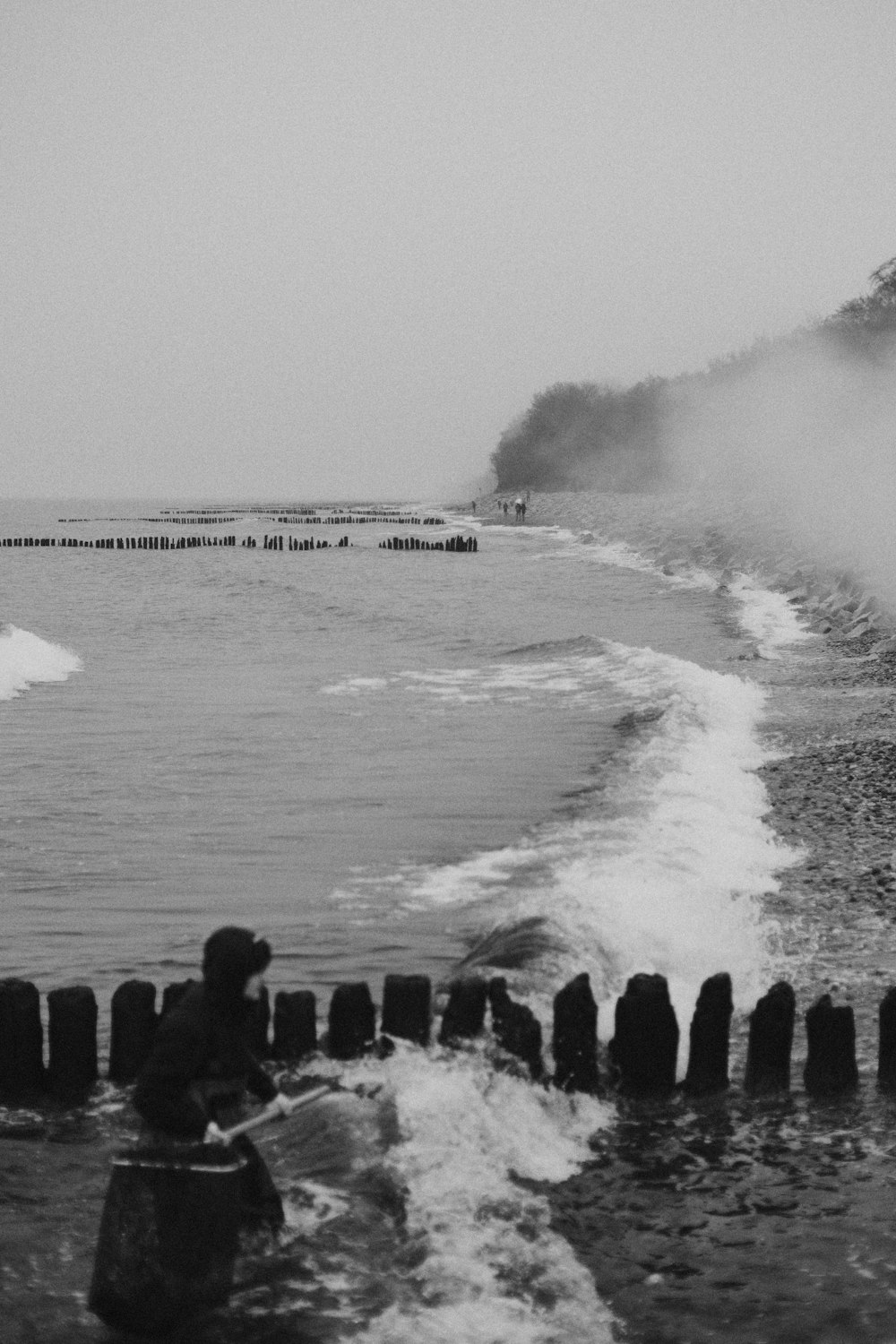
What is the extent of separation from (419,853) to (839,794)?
4938 mm

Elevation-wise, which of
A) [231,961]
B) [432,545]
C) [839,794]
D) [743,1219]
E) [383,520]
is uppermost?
[383,520]

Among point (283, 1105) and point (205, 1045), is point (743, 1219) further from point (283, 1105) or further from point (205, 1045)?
point (205, 1045)

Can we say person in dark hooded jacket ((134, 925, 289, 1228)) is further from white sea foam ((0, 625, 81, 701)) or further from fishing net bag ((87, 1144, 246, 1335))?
white sea foam ((0, 625, 81, 701))

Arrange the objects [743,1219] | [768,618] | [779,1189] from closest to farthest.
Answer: [743,1219] < [779,1189] < [768,618]

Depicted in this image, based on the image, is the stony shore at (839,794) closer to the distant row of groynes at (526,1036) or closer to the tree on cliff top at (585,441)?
the distant row of groynes at (526,1036)

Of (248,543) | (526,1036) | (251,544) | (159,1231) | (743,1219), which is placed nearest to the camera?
(159,1231)

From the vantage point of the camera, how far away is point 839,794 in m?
15.9

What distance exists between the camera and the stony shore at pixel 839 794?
34.0 feet

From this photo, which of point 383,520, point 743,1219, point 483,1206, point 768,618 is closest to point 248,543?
point 383,520

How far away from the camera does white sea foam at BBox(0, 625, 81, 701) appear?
92.2ft

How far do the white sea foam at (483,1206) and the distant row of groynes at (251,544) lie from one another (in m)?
70.0

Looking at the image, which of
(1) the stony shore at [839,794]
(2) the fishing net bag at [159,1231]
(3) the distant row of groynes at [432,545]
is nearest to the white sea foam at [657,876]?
(1) the stony shore at [839,794]

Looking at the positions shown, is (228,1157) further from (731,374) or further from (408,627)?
(731,374)

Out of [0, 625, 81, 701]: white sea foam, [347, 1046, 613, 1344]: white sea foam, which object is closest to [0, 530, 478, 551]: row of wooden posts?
[0, 625, 81, 701]: white sea foam
